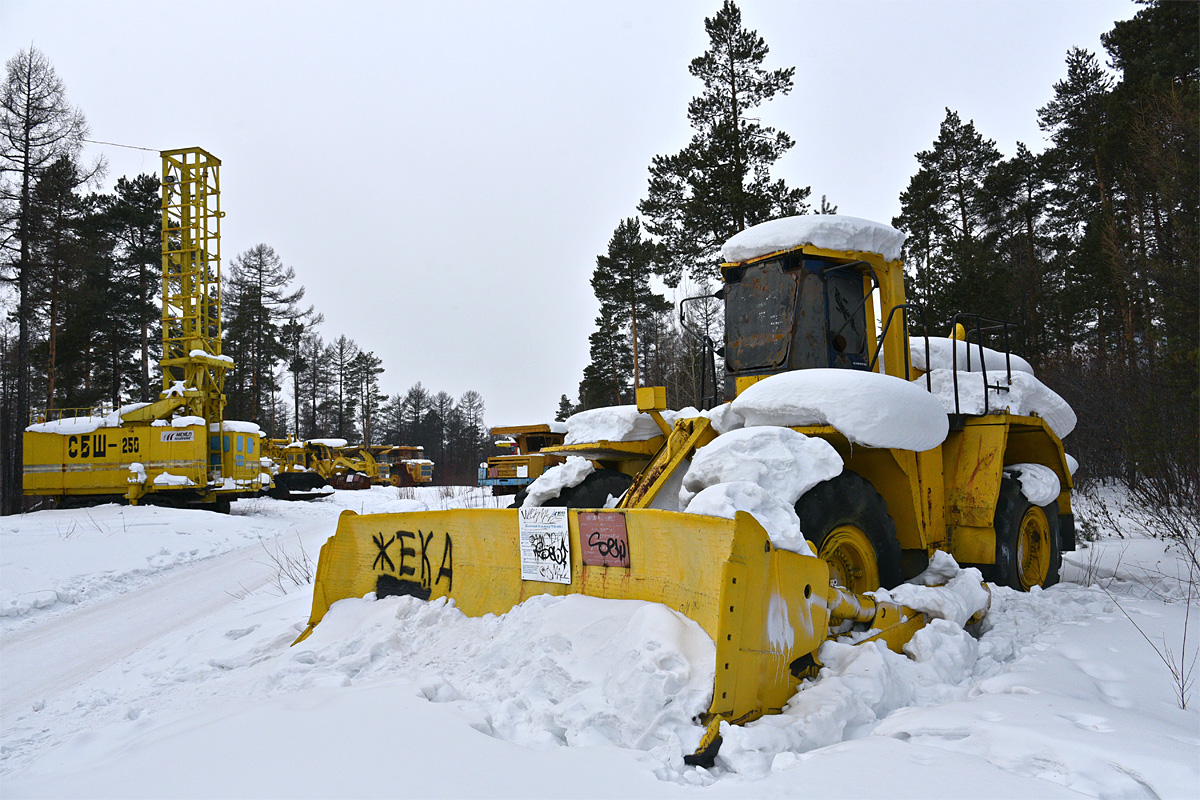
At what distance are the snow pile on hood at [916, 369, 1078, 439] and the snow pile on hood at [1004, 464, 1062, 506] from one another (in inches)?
21.1

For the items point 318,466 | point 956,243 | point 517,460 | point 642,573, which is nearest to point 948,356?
point 642,573

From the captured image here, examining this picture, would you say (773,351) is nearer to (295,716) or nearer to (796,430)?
(796,430)

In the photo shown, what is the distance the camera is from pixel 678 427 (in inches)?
213

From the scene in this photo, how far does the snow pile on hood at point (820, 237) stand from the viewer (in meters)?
6.02

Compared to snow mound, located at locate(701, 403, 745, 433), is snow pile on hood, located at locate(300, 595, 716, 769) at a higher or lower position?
lower

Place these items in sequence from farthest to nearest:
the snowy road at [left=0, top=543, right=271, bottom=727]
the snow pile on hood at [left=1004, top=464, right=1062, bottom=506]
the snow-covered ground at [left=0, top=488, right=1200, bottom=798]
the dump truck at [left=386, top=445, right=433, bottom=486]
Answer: the dump truck at [left=386, top=445, right=433, bottom=486]
the snow pile on hood at [left=1004, top=464, right=1062, bottom=506]
the snowy road at [left=0, top=543, right=271, bottom=727]
the snow-covered ground at [left=0, top=488, right=1200, bottom=798]

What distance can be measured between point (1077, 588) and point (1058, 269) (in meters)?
20.2

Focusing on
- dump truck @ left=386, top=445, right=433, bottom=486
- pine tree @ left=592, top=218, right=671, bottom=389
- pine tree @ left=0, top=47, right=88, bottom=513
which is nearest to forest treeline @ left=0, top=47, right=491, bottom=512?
pine tree @ left=0, top=47, right=88, bottom=513

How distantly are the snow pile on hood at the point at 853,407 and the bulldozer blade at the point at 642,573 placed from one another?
3.66ft

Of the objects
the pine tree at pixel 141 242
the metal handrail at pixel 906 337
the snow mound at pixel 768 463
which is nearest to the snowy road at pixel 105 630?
the snow mound at pixel 768 463

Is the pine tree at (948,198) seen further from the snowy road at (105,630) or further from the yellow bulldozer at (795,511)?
the snowy road at (105,630)

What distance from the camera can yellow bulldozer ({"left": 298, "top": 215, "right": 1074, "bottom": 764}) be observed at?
3.59 m

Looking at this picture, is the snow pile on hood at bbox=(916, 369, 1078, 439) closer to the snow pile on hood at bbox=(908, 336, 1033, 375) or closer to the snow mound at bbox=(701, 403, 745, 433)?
the snow pile on hood at bbox=(908, 336, 1033, 375)

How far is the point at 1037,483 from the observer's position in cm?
659
